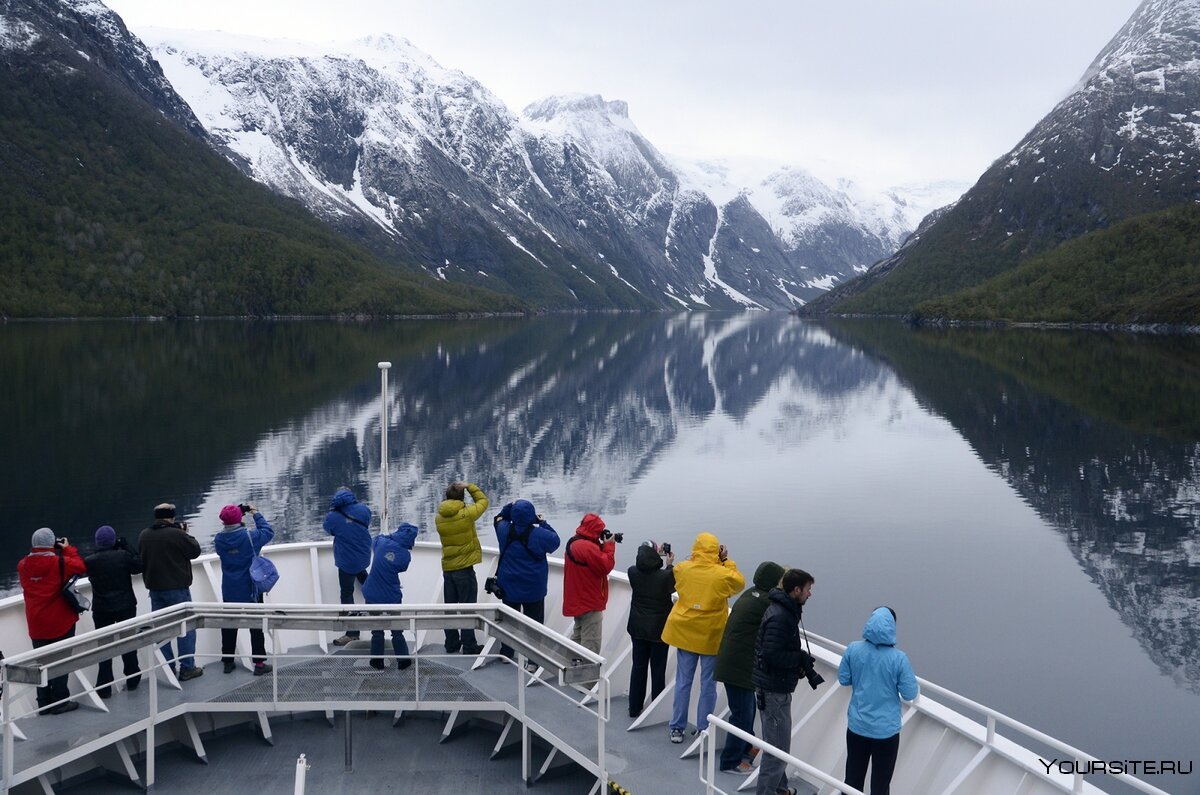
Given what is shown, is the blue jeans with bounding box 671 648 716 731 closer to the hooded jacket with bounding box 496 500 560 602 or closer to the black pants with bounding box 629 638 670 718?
the black pants with bounding box 629 638 670 718

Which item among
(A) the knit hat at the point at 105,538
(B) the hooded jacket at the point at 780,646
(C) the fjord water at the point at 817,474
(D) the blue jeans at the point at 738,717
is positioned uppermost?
(A) the knit hat at the point at 105,538

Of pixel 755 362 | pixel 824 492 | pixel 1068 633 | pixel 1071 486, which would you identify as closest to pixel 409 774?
pixel 1068 633

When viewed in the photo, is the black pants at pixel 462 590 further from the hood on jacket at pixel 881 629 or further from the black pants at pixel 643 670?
the hood on jacket at pixel 881 629

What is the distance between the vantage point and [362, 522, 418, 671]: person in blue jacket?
13266 millimetres

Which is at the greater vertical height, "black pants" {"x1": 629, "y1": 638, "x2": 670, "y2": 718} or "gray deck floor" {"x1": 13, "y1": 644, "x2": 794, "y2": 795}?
"black pants" {"x1": 629, "y1": 638, "x2": 670, "y2": 718}

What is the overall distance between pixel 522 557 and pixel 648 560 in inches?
95.5

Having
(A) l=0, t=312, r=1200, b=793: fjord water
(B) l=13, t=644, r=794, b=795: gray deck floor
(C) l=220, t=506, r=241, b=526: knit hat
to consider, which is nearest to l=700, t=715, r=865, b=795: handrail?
(B) l=13, t=644, r=794, b=795: gray deck floor

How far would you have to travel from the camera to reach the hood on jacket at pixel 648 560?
12.2 metres

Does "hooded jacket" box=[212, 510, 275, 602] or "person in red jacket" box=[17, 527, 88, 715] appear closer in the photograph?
"person in red jacket" box=[17, 527, 88, 715]

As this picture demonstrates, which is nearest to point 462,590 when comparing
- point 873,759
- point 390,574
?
point 390,574

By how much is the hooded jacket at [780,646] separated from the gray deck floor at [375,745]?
1.61 m

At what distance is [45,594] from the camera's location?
40.7 feet

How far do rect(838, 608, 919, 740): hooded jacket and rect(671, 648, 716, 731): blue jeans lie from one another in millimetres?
2057

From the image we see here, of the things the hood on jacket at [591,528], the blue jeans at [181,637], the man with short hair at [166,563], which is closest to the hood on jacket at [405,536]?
the hood on jacket at [591,528]
